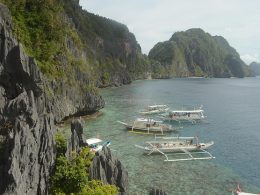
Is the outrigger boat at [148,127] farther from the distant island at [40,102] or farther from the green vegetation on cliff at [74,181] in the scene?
the green vegetation on cliff at [74,181]

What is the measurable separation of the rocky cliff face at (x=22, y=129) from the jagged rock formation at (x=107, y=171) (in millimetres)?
3879

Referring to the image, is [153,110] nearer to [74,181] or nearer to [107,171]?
[107,171]

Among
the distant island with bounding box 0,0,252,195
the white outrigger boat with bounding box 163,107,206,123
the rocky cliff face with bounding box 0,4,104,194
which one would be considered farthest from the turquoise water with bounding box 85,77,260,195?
the rocky cliff face with bounding box 0,4,104,194

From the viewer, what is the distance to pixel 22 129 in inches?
1220

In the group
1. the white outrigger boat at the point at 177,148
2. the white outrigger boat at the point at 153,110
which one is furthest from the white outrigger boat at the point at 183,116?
the white outrigger boat at the point at 177,148

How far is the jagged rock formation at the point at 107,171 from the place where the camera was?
34.3m

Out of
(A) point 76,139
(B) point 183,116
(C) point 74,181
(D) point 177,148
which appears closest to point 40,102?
(A) point 76,139

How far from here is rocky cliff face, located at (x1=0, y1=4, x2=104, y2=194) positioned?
29392 millimetres

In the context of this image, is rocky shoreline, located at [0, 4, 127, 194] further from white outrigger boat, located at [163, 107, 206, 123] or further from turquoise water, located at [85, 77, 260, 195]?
white outrigger boat, located at [163, 107, 206, 123]

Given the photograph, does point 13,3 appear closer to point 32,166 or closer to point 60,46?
point 60,46

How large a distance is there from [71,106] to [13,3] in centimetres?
2351

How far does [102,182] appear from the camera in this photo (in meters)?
33.6

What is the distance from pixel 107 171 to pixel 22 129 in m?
8.81

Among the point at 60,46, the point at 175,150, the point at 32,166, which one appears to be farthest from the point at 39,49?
the point at 32,166
